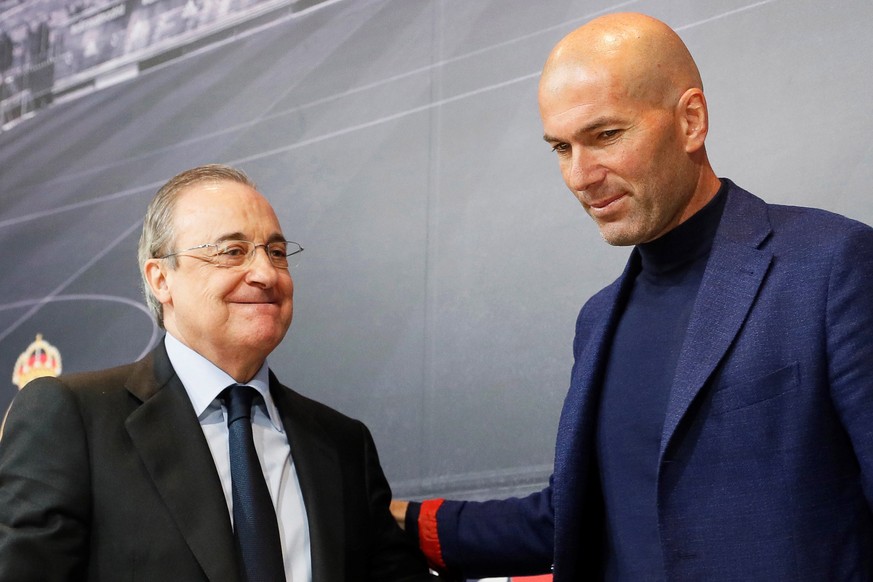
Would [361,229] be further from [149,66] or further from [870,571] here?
[870,571]

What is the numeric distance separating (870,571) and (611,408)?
537 mm

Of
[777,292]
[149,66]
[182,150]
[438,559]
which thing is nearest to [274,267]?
[438,559]

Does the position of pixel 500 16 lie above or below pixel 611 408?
above

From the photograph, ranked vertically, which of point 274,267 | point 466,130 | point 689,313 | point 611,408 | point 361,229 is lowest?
point 611,408

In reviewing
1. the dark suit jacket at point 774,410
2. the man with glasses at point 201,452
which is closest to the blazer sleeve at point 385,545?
the man with glasses at point 201,452

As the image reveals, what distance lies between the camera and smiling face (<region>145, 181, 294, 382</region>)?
2.14 metres

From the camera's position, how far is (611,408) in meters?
2.07

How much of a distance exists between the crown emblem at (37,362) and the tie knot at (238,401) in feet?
6.41

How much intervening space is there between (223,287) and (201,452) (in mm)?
327

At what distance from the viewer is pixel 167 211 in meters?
2.22

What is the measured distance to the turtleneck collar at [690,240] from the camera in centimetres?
202

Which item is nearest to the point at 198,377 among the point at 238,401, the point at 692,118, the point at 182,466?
the point at 238,401

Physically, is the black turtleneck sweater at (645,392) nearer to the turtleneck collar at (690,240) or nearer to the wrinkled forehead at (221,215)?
the turtleneck collar at (690,240)

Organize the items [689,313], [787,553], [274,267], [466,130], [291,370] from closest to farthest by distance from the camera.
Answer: [787,553] → [689,313] → [274,267] → [466,130] → [291,370]
